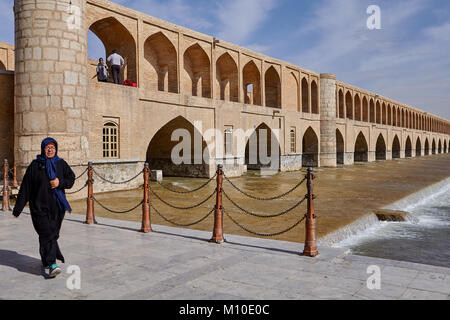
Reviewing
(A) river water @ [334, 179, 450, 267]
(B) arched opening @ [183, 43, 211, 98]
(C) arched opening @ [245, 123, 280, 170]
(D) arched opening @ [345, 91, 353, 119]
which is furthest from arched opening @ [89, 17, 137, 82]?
(D) arched opening @ [345, 91, 353, 119]

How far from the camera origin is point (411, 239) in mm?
7895

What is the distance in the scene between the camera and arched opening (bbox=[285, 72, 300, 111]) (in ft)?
78.6

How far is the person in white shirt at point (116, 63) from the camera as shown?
13.6 meters

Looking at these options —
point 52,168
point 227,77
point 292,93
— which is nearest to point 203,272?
point 52,168

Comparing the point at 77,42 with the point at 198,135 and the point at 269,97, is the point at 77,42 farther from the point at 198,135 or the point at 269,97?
the point at 269,97

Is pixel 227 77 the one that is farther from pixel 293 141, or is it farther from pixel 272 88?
pixel 293 141

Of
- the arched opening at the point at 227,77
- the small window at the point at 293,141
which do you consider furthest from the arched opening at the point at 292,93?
the arched opening at the point at 227,77

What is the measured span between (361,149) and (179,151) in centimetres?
2228

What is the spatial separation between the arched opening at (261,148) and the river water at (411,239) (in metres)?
11.8

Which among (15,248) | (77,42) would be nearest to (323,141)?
(77,42)

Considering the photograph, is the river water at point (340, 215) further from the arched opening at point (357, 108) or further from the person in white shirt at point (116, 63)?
the arched opening at point (357, 108)

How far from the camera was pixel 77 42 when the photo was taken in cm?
1112

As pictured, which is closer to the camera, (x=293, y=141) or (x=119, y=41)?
(x=119, y=41)

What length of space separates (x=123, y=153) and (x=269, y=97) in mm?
12617
